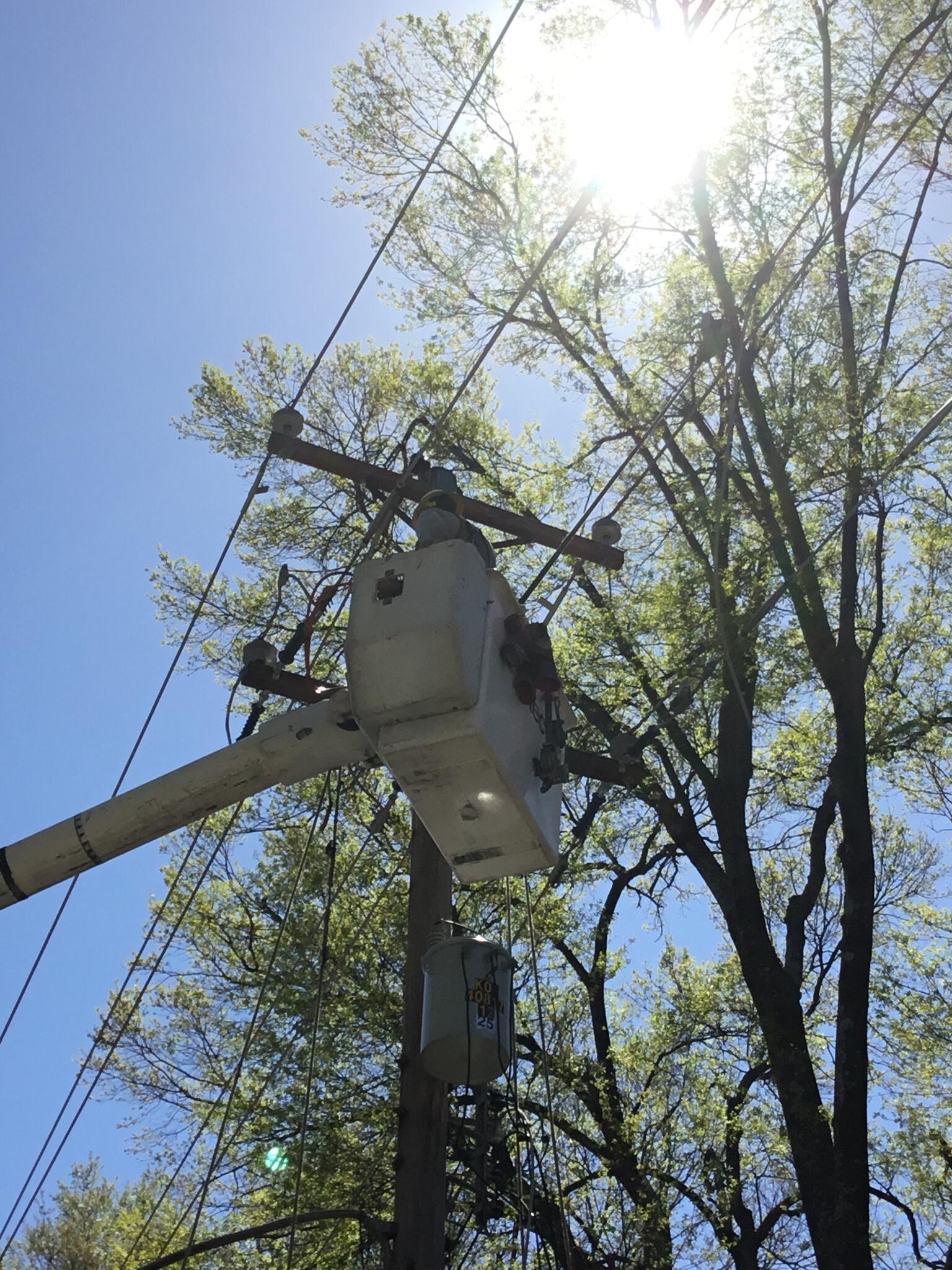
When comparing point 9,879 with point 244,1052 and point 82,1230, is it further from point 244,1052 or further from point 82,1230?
point 82,1230

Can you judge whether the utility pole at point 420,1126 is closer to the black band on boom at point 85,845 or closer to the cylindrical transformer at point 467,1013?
the cylindrical transformer at point 467,1013

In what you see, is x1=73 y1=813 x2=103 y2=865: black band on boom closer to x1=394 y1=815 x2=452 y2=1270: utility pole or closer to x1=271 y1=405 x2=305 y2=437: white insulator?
x1=394 y1=815 x2=452 y2=1270: utility pole

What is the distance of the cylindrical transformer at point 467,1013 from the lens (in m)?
5.67

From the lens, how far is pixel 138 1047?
12.2 meters

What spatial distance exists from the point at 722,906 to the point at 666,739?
2.26 meters

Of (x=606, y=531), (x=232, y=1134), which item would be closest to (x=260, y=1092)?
(x=232, y=1134)

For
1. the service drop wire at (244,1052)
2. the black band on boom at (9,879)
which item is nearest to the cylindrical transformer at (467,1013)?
the service drop wire at (244,1052)

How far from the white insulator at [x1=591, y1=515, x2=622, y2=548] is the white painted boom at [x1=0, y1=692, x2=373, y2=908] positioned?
357cm

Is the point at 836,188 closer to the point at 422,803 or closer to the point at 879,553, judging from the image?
the point at 879,553

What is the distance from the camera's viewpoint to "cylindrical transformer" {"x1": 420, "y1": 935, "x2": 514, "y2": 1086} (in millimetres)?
5672

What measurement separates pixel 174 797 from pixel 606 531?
384cm

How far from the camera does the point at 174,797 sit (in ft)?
12.1

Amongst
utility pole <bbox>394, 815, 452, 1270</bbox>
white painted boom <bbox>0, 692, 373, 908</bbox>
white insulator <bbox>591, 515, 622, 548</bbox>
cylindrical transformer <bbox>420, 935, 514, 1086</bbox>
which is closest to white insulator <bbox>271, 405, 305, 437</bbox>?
white insulator <bbox>591, 515, 622, 548</bbox>

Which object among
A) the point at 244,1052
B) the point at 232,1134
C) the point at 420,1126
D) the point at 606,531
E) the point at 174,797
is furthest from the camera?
the point at 232,1134
